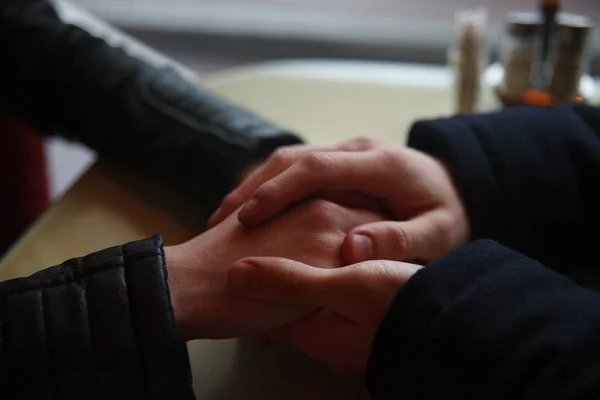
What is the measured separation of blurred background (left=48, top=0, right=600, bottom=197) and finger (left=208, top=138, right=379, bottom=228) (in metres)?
0.99

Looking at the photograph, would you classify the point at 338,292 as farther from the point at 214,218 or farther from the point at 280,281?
the point at 214,218

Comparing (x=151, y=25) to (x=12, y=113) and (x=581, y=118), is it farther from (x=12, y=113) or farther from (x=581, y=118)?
(x=581, y=118)

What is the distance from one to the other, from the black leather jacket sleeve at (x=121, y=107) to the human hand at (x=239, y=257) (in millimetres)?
119

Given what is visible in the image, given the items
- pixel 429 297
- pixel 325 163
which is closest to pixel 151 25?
pixel 325 163

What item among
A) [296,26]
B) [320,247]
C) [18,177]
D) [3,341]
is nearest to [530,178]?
[320,247]

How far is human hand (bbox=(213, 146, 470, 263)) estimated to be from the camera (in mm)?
490

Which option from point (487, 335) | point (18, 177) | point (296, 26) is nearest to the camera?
point (487, 335)

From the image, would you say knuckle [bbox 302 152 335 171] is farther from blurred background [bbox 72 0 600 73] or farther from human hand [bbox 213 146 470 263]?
blurred background [bbox 72 0 600 73]

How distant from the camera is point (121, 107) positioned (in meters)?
0.68

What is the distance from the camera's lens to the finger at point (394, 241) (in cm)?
48

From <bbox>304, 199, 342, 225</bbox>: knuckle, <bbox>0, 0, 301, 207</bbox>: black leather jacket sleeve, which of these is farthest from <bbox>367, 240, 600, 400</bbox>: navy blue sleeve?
<bbox>0, 0, 301, 207</bbox>: black leather jacket sleeve

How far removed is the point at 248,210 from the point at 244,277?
0.26 feet

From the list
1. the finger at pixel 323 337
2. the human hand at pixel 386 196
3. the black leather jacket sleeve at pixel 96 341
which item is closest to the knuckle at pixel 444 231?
the human hand at pixel 386 196

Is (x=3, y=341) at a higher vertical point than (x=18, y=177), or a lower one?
higher
